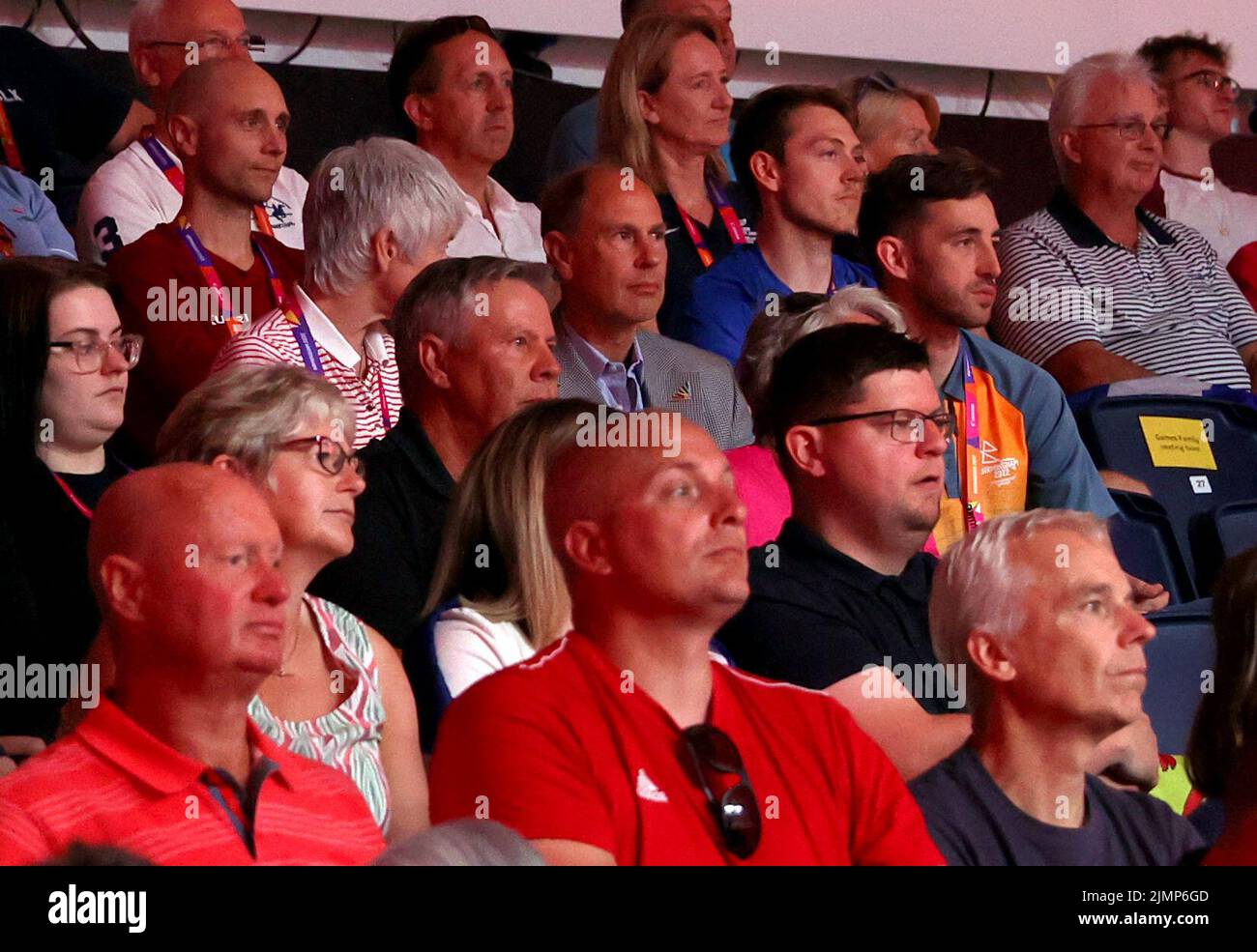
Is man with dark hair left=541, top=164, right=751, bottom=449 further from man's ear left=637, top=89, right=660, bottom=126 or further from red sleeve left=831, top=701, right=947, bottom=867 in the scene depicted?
red sleeve left=831, top=701, right=947, bottom=867

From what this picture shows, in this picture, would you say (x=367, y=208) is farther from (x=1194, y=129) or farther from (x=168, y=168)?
(x=1194, y=129)

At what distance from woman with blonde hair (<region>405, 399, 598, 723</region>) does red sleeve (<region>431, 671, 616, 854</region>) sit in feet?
1.33

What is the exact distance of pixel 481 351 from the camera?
300 cm

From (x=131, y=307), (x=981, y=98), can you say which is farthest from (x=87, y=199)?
(x=981, y=98)

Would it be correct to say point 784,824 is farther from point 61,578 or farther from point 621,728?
point 61,578

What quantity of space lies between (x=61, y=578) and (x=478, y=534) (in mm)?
601

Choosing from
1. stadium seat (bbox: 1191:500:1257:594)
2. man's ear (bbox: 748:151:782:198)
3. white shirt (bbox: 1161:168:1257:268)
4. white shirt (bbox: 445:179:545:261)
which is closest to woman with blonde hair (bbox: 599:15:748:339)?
man's ear (bbox: 748:151:782:198)

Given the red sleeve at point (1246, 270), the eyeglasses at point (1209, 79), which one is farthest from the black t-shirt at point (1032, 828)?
the eyeglasses at point (1209, 79)

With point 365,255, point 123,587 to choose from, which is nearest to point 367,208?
point 365,255

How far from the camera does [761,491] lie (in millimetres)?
3041

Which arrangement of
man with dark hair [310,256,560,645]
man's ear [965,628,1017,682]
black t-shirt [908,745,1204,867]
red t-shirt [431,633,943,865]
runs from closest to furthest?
red t-shirt [431,633,943,865] → black t-shirt [908,745,1204,867] → man's ear [965,628,1017,682] → man with dark hair [310,256,560,645]

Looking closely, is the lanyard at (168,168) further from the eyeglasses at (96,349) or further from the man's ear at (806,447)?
the man's ear at (806,447)

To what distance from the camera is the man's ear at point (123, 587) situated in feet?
6.36

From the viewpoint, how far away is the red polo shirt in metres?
1.78
